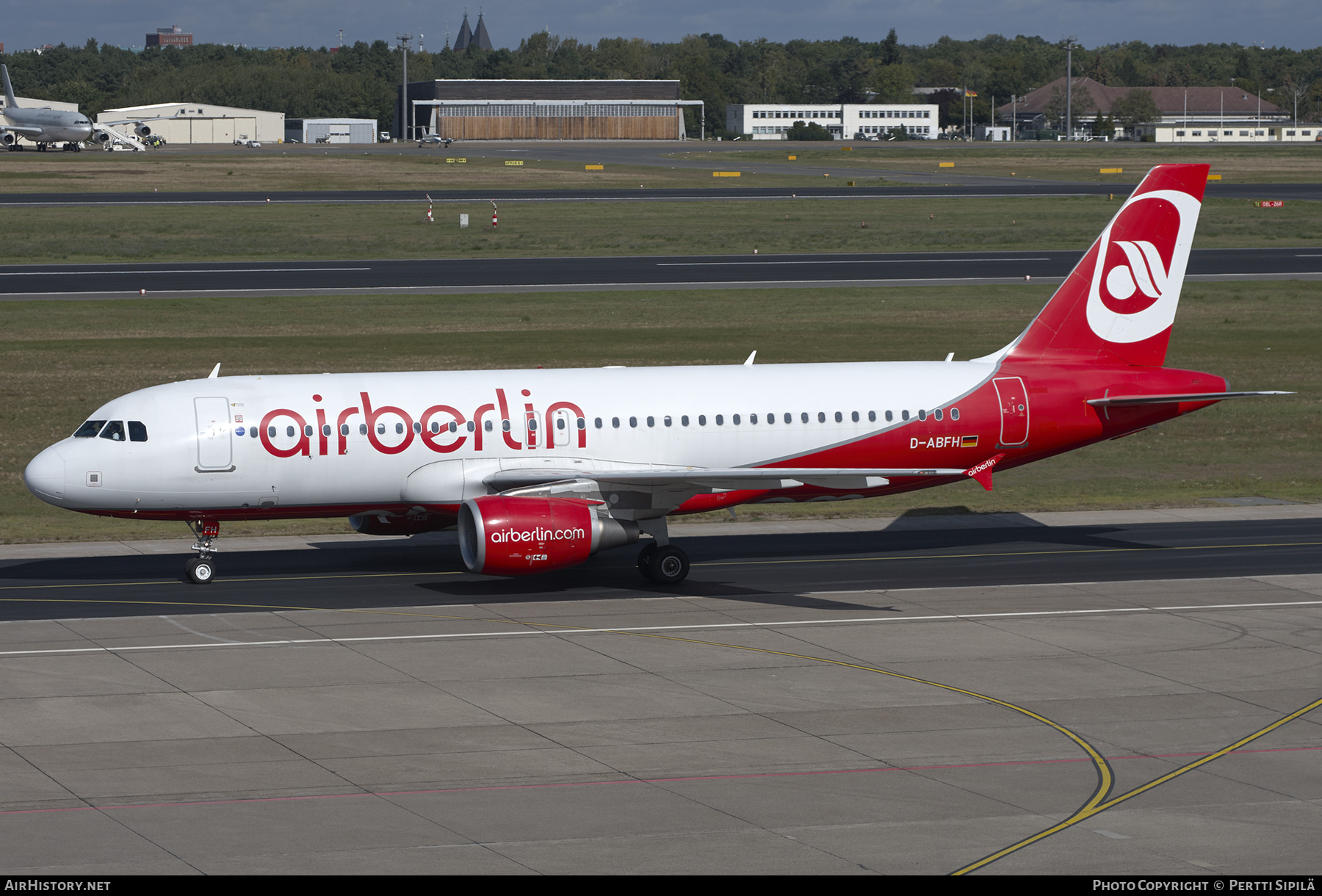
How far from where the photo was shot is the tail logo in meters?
36.1

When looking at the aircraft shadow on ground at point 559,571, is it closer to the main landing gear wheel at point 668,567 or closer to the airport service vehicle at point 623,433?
the main landing gear wheel at point 668,567

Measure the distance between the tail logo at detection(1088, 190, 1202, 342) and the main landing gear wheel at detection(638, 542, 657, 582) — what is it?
11203 mm

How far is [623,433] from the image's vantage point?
33.4 m

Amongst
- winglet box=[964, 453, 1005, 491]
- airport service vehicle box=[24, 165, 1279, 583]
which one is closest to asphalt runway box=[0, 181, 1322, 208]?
airport service vehicle box=[24, 165, 1279, 583]

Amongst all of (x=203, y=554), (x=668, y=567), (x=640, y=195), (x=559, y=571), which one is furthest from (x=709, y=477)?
(x=640, y=195)

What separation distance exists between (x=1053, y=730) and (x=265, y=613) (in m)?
15.1

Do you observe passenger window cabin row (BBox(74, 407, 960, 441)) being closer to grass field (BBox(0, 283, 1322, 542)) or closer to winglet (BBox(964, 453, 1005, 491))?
winglet (BBox(964, 453, 1005, 491))

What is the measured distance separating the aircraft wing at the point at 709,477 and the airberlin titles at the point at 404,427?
2.46 feet

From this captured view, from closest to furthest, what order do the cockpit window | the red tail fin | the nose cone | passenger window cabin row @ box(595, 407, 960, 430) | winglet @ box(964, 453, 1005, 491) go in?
the nose cone < the cockpit window < winglet @ box(964, 453, 1005, 491) < passenger window cabin row @ box(595, 407, 960, 430) < the red tail fin

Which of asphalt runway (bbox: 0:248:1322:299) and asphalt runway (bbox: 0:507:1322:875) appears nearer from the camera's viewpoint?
asphalt runway (bbox: 0:507:1322:875)

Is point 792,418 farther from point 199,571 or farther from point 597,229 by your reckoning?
point 597,229

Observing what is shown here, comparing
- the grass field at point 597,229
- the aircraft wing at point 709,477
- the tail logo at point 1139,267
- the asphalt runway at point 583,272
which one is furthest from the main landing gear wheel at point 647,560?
the grass field at point 597,229
